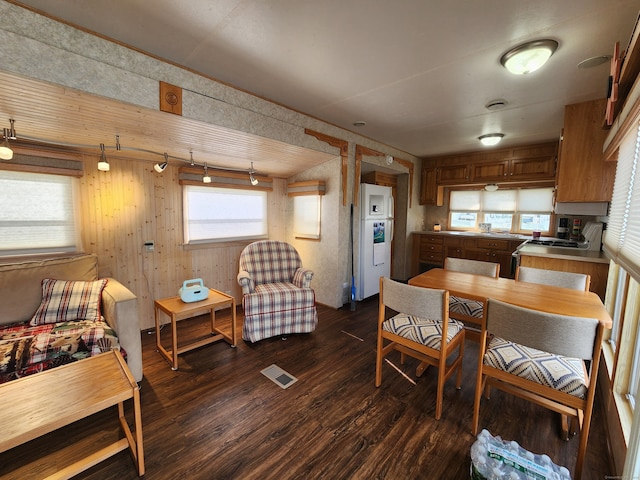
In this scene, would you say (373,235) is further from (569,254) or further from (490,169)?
(490,169)

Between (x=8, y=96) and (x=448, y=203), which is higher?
(x=8, y=96)

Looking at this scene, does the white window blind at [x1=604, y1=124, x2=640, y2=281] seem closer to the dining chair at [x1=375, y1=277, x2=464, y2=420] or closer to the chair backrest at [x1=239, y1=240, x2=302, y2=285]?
the dining chair at [x1=375, y1=277, x2=464, y2=420]

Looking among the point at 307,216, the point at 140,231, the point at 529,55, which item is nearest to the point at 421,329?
the point at 529,55

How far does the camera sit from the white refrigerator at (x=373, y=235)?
4.04 metres

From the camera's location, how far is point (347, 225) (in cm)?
377

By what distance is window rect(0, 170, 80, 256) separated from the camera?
7.61ft

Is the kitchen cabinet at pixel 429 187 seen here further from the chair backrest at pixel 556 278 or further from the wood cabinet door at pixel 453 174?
the chair backrest at pixel 556 278

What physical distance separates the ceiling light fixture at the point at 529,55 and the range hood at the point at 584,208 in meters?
1.67

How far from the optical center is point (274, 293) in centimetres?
291

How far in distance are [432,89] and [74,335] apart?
346 centimetres

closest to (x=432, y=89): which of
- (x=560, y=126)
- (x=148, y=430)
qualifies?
(x=560, y=126)

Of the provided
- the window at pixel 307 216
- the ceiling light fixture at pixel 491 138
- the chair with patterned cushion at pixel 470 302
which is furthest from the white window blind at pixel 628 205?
the window at pixel 307 216

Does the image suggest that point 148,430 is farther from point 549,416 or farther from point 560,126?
point 560,126

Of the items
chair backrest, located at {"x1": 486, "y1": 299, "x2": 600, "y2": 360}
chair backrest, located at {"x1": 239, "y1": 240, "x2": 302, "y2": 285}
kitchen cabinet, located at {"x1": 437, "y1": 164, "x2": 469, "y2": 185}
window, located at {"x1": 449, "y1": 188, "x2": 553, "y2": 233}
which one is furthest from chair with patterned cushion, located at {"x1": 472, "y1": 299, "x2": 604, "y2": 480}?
window, located at {"x1": 449, "y1": 188, "x2": 553, "y2": 233}
